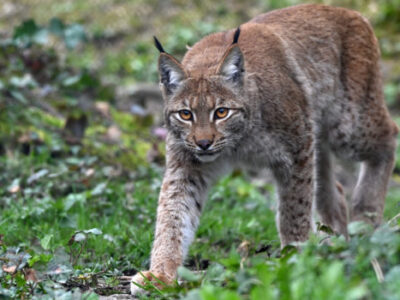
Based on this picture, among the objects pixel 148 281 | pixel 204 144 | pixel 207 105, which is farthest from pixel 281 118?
pixel 148 281

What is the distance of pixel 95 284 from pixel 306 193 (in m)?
1.96

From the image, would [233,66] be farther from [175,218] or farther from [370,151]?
→ [370,151]

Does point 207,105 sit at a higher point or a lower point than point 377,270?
higher

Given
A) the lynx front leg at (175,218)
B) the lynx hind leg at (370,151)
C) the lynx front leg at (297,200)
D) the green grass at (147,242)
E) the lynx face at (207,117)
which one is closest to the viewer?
the green grass at (147,242)

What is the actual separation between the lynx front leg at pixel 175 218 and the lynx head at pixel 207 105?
11.3 inches

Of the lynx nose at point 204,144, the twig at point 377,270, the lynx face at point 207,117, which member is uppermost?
the lynx face at point 207,117

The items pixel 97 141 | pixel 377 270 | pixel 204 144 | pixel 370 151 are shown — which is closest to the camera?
pixel 377 270

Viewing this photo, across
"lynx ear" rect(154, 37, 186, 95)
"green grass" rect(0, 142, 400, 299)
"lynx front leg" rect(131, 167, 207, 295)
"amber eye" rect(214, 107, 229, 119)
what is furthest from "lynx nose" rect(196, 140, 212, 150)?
"green grass" rect(0, 142, 400, 299)

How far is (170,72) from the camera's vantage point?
4.88m

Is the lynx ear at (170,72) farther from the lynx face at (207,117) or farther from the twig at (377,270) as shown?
the twig at (377,270)

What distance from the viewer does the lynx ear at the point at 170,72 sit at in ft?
15.7

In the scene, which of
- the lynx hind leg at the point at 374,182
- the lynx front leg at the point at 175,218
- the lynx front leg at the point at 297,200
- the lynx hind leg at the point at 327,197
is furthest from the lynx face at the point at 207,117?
the lynx hind leg at the point at 374,182

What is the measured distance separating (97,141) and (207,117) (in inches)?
123

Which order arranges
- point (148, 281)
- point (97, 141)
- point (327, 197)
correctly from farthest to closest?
point (97, 141) < point (327, 197) < point (148, 281)
